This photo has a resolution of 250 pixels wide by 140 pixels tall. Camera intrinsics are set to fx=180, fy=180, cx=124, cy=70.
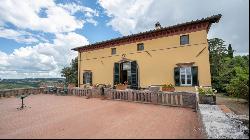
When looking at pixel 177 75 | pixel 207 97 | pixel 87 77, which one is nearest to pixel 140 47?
pixel 177 75

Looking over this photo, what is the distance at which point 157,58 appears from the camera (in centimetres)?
1409

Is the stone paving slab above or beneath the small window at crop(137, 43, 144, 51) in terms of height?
beneath

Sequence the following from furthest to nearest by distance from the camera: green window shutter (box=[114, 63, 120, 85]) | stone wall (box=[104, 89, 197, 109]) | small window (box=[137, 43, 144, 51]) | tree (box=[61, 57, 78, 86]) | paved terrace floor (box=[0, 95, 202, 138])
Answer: tree (box=[61, 57, 78, 86]) → green window shutter (box=[114, 63, 120, 85]) → small window (box=[137, 43, 144, 51]) → stone wall (box=[104, 89, 197, 109]) → paved terrace floor (box=[0, 95, 202, 138])

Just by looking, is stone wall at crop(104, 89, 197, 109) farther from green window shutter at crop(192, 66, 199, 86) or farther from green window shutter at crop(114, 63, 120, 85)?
green window shutter at crop(114, 63, 120, 85)

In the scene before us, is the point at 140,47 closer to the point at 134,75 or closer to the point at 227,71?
the point at 134,75

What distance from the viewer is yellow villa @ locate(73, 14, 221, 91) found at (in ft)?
39.7

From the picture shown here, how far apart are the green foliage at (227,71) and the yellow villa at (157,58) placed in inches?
73.1

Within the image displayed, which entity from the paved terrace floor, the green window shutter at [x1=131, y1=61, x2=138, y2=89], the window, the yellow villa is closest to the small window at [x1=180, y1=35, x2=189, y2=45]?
the yellow villa

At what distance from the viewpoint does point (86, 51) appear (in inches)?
774

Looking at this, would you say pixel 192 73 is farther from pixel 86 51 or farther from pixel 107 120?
pixel 86 51

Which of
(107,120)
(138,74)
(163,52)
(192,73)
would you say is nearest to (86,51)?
(138,74)

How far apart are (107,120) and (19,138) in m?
2.89

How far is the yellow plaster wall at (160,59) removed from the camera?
1204 centimetres

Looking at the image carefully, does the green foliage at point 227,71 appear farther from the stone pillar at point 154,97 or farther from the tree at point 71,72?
the tree at point 71,72
